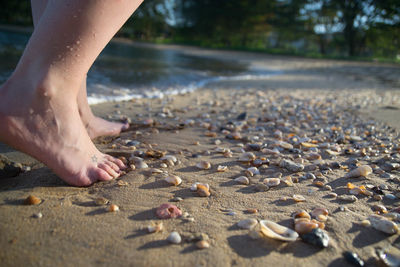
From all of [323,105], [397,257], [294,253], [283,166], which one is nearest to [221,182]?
[283,166]

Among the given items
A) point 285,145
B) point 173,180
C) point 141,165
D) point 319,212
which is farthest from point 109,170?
point 285,145

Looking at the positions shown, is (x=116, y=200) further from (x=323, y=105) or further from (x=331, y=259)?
(x=323, y=105)

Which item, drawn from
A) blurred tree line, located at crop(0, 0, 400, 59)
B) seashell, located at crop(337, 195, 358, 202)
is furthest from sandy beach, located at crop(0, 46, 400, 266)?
blurred tree line, located at crop(0, 0, 400, 59)

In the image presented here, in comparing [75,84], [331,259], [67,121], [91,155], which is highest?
[75,84]

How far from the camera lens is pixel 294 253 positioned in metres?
0.97

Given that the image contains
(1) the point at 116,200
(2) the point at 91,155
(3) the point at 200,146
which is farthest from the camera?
(3) the point at 200,146

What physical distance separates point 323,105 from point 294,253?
3.12 m

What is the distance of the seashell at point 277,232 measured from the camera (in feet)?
3.32

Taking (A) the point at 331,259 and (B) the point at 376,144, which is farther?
(B) the point at 376,144

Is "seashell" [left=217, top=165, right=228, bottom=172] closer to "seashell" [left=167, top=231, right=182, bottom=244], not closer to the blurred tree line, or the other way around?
"seashell" [left=167, top=231, right=182, bottom=244]

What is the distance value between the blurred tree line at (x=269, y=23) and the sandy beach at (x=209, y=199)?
747 inches

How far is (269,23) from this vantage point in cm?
2620

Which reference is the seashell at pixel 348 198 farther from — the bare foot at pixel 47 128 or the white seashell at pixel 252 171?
the bare foot at pixel 47 128

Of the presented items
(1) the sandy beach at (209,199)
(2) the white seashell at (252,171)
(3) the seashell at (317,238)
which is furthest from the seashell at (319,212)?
(2) the white seashell at (252,171)
